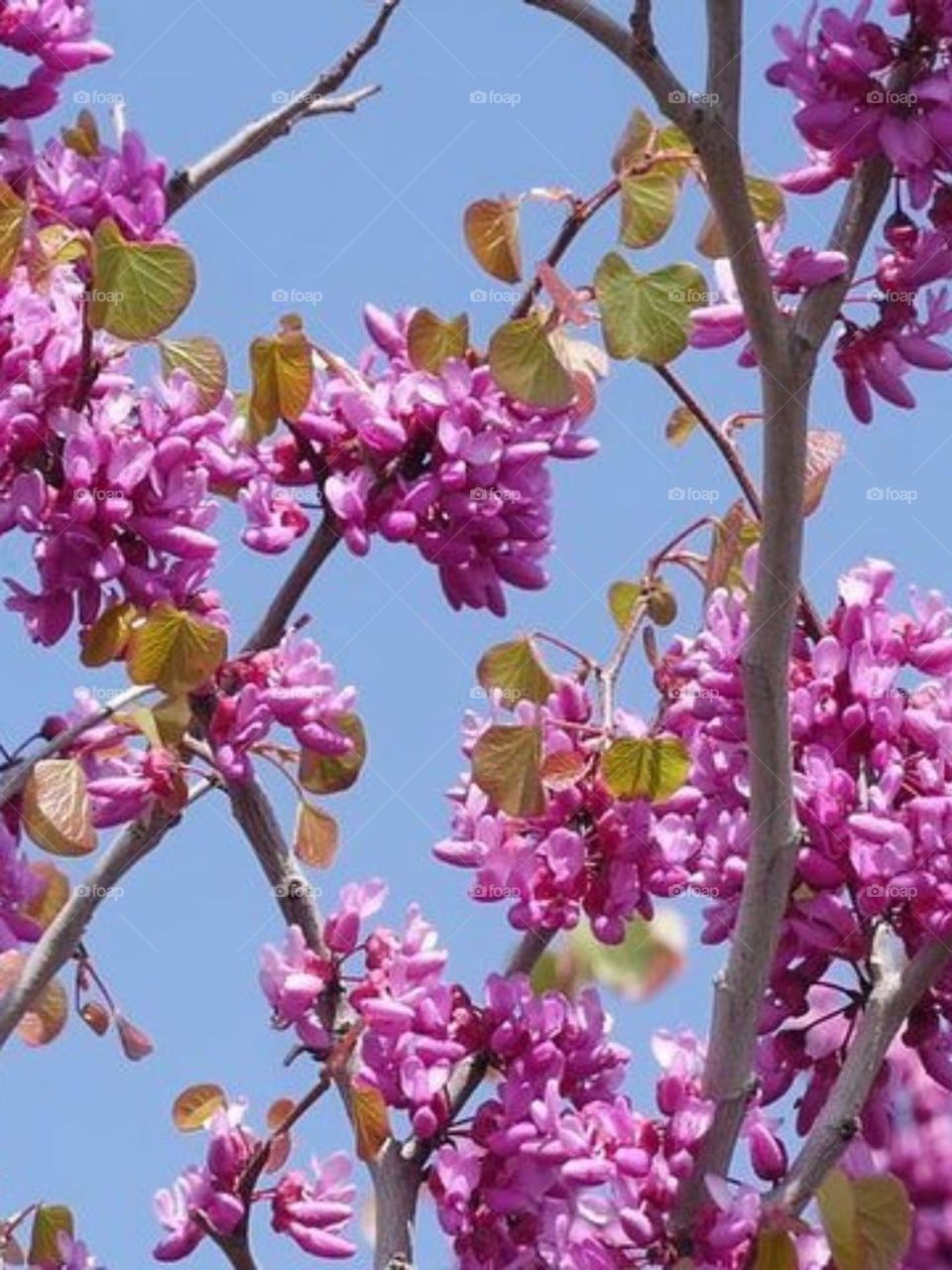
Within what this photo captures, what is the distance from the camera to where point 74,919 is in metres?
3.31

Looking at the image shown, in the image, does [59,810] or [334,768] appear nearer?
[59,810]

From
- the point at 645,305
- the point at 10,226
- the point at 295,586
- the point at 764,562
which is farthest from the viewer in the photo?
the point at 295,586

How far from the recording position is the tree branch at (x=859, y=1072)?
2943mm

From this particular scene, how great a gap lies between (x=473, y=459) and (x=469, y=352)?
198 mm

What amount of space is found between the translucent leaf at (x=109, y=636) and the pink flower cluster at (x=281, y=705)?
0.46 ft

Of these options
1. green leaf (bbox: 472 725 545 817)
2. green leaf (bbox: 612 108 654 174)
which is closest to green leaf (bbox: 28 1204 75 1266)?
green leaf (bbox: 472 725 545 817)

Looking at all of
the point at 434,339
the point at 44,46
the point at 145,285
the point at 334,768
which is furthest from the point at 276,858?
the point at 44,46

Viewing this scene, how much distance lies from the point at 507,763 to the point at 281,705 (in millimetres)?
290

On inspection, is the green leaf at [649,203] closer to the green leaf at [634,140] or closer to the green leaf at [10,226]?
the green leaf at [634,140]

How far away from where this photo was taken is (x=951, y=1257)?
3.23 meters

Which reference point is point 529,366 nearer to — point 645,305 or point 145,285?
point 645,305

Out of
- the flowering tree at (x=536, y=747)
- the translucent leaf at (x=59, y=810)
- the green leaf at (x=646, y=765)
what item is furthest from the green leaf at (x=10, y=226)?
the green leaf at (x=646, y=765)

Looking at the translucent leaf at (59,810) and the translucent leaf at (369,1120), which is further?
the translucent leaf at (369,1120)

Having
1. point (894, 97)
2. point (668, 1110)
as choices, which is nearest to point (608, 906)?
point (668, 1110)
